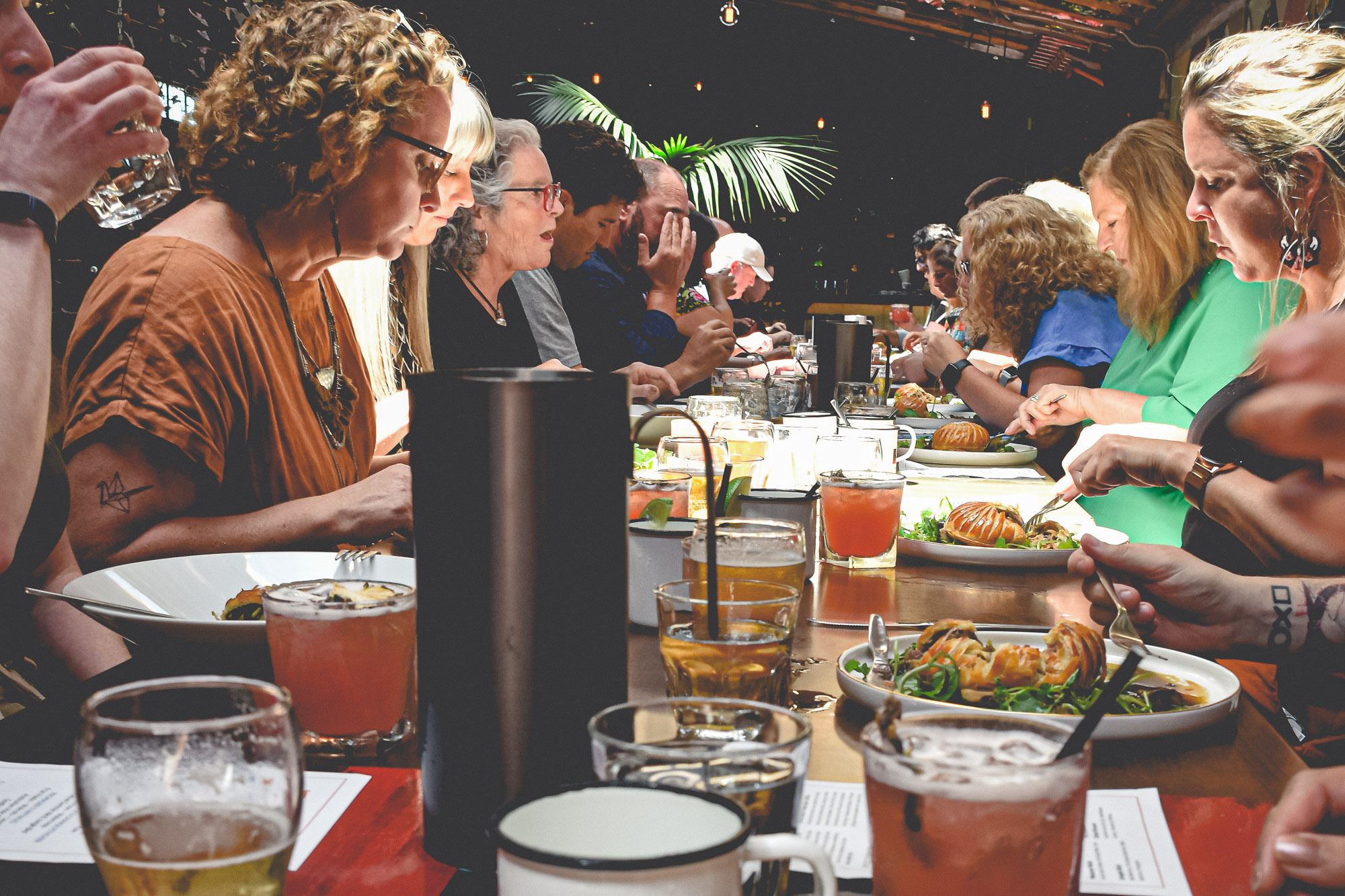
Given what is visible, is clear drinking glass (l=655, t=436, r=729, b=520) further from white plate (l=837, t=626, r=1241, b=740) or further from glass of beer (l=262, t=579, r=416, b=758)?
glass of beer (l=262, t=579, r=416, b=758)

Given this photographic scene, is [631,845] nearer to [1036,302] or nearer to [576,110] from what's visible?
[1036,302]

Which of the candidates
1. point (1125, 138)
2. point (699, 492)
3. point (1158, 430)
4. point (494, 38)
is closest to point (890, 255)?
point (494, 38)

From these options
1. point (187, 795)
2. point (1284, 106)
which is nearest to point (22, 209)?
point (187, 795)

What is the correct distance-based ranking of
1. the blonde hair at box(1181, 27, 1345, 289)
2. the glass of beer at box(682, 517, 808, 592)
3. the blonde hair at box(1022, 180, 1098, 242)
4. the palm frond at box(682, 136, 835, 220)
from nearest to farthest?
the glass of beer at box(682, 517, 808, 592) → the blonde hair at box(1181, 27, 1345, 289) → the blonde hair at box(1022, 180, 1098, 242) → the palm frond at box(682, 136, 835, 220)

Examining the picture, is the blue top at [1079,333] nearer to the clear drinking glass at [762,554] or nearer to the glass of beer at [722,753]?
the clear drinking glass at [762,554]

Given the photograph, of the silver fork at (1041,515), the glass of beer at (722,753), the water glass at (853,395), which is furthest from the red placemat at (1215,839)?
the water glass at (853,395)

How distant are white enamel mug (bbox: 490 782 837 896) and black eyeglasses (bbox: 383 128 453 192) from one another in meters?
1.70

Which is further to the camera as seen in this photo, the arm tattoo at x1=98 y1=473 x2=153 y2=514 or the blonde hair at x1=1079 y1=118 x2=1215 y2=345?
the blonde hair at x1=1079 y1=118 x2=1215 y2=345

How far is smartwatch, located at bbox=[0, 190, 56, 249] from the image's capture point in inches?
51.5

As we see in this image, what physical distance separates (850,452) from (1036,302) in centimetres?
272

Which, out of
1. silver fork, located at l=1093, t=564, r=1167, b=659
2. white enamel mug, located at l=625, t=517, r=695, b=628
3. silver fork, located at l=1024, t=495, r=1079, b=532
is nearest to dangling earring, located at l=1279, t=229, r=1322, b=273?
silver fork, located at l=1024, t=495, r=1079, b=532

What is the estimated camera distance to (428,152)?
201cm

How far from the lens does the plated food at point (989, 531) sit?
5.77 ft

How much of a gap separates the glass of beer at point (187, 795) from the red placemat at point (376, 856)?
12 centimetres
